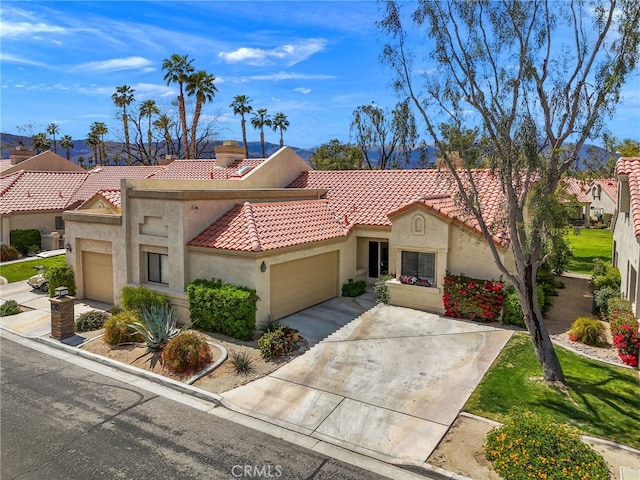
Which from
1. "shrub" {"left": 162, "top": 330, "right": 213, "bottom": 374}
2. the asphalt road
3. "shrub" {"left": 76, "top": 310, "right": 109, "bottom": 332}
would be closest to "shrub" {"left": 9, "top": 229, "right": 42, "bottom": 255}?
"shrub" {"left": 76, "top": 310, "right": 109, "bottom": 332}

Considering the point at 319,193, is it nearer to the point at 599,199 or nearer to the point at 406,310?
the point at 406,310

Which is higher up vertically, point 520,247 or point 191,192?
point 191,192

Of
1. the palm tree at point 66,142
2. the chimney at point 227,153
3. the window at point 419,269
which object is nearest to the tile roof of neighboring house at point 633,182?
the window at point 419,269

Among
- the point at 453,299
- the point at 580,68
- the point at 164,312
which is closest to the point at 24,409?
the point at 164,312

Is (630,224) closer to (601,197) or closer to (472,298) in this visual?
(472,298)

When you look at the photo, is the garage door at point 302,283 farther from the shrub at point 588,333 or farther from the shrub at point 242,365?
the shrub at point 588,333

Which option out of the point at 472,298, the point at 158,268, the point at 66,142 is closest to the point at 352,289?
the point at 472,298
